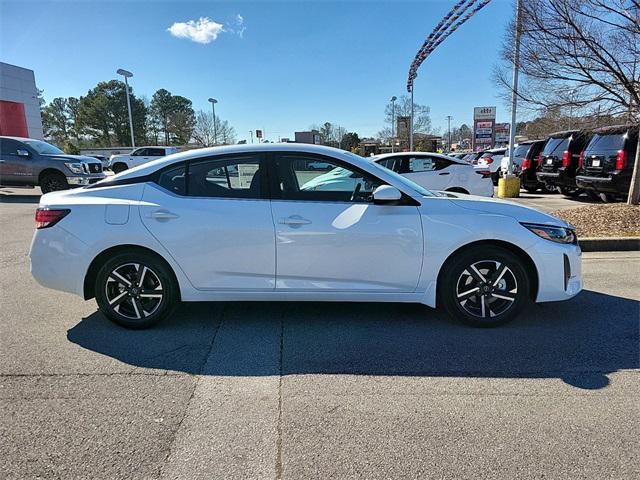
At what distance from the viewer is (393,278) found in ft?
12.1

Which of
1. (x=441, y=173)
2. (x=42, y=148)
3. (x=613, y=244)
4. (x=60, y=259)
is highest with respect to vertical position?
(x=42, y=148)

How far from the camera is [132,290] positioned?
3.77m

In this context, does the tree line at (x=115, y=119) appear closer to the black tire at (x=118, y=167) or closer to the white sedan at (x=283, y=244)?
the black tire at (x=118, y=167)

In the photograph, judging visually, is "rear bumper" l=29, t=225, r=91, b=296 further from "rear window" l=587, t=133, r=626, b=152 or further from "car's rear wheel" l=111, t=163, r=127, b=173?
"car's rear wheel" l=111, t=163, r=127, b=173

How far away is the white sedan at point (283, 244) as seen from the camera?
364cm

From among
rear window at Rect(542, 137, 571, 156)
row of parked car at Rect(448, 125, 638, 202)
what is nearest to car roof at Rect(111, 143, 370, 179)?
row of parked car at Rect(448, 125, 638, 202)

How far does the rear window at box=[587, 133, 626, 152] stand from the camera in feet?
31.6

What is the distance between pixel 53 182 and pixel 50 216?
11.3m

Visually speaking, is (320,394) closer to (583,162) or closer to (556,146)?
(583,162)

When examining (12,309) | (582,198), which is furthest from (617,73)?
(12,309)

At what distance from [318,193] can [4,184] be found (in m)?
14.1

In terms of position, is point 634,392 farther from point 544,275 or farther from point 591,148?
point 591,148

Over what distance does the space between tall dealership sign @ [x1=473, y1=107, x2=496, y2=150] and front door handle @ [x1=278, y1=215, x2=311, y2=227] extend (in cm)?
3659

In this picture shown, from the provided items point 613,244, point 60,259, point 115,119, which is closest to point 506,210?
point 60,259
